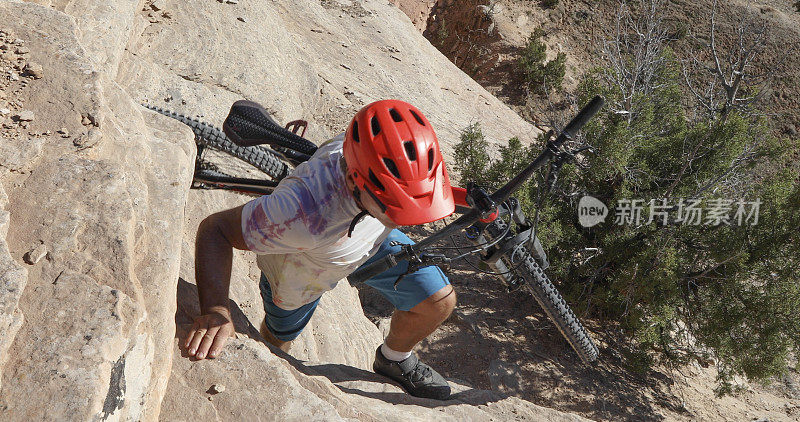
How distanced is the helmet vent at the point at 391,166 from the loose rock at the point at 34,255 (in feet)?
3.98

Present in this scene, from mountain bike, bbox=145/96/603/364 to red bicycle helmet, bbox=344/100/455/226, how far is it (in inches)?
8.1

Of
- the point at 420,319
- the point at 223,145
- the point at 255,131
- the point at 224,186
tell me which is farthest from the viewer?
the point at 223,145

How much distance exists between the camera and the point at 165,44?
17.7ft

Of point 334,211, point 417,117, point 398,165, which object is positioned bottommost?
point 334,211

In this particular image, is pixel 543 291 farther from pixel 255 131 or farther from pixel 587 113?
pixel 255 131

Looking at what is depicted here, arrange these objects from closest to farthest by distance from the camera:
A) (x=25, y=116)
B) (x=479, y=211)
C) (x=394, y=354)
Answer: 1. (x=25, y=116)
2. (x=479, y=211)
3. (x=394, y=354)

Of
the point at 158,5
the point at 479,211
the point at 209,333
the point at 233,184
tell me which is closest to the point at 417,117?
the point at 479,211

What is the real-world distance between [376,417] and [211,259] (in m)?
1.04

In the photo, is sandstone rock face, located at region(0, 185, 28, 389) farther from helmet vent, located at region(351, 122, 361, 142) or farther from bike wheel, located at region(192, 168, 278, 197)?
bike wheel, located at region(192, 168, 278, 197)

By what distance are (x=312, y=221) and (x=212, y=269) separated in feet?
1.55

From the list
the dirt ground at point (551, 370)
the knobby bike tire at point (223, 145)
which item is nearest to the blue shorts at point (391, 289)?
the knobby bike tire at point (223, 145)

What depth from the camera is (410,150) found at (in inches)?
90.3

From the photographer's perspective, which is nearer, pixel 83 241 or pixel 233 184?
pixel 83 241

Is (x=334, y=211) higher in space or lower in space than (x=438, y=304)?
higher
